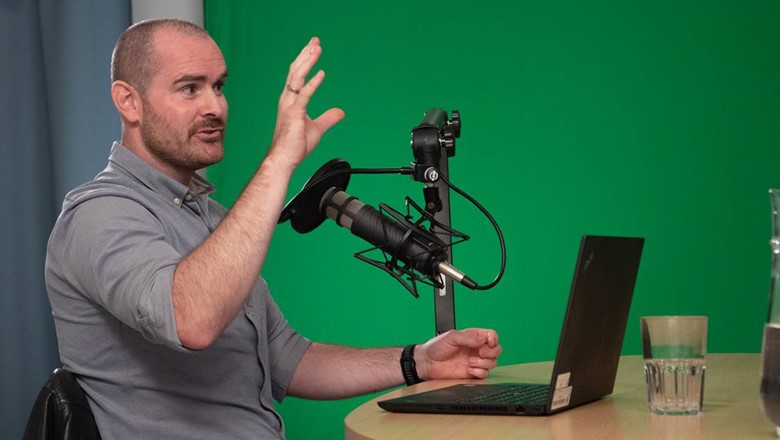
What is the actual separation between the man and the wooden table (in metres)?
0.31

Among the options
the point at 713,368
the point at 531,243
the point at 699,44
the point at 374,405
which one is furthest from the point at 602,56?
the point at 374,405

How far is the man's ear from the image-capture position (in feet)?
6.54

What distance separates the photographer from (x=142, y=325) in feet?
5.06

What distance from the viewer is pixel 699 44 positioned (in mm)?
3402

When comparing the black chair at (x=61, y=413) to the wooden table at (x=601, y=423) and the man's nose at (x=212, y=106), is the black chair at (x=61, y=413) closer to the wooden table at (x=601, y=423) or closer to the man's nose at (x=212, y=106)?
A: the wooden table at (x=601, y=423)

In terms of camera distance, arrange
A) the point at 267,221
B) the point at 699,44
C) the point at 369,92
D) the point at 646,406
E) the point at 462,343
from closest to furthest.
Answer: the point at 646,406
the point at 267,221
the point at 462,343
the point at 699,44
the point at 369,92

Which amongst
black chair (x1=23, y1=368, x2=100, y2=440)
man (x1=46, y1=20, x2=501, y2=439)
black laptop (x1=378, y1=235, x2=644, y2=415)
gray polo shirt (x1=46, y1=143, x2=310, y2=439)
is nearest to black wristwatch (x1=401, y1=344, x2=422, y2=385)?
man (x1=46, y1=20, x2=501, y2=439)

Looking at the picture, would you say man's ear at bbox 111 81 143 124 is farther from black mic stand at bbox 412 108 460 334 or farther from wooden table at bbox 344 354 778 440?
wooden table at bbox 344 354 778 440

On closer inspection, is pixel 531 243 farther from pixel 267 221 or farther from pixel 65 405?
pixel 65 405

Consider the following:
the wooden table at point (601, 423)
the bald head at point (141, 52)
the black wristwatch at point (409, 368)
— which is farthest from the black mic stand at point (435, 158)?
the bald head at point (141, 52)

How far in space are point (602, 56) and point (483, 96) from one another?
430 mm

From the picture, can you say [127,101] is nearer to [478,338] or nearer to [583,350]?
[478,338]

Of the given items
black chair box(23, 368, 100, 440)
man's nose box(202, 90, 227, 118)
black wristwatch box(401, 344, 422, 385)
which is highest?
man's nose box(202, 90, 227, 118)

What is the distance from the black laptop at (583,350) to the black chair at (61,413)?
1.51 feet
